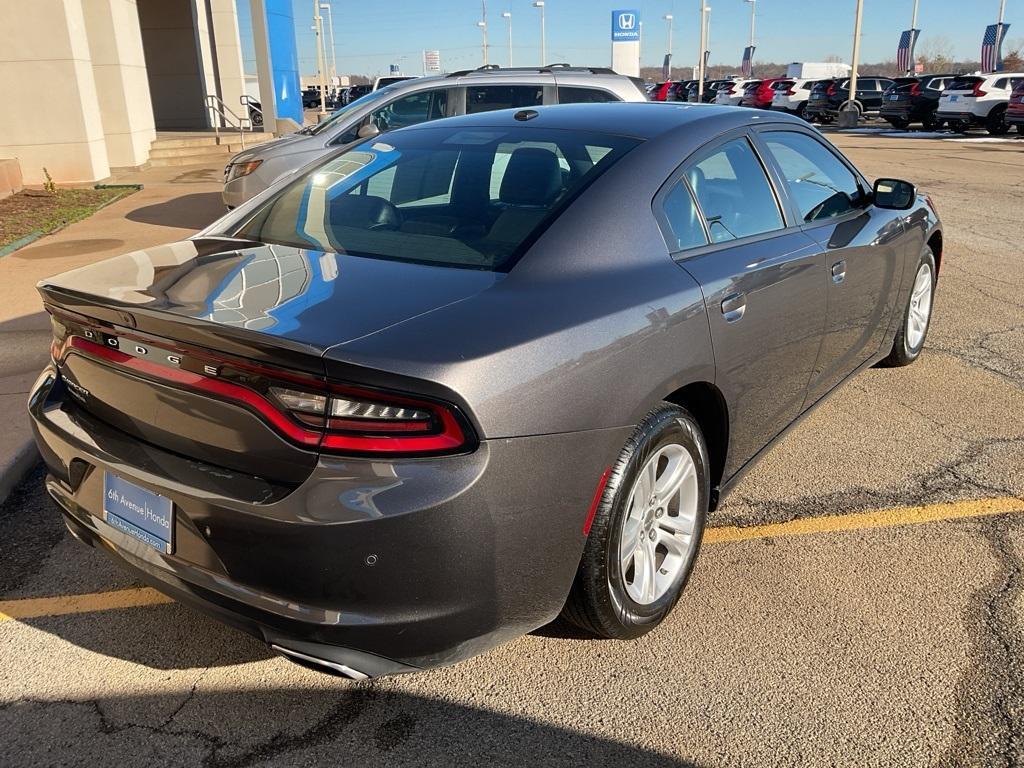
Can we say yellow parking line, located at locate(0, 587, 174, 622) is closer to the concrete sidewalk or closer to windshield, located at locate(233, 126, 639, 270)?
the concrete sidewalk

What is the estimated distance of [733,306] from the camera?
9.59 feet

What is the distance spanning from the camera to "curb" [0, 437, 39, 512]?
383 centimetres

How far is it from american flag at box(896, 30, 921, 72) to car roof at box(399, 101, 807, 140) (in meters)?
60.1

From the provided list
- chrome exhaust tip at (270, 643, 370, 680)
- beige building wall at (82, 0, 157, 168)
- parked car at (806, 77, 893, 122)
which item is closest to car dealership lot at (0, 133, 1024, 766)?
chrome exhaust tip at (270, 643, 370, 680)

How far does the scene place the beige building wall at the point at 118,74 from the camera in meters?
15.8

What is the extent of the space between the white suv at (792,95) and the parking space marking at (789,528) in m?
Result: 37.4

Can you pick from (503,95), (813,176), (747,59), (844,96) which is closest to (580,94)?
(503,95)

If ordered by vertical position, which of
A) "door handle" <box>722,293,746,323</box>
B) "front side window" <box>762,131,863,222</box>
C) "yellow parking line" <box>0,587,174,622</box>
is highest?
"front side window" <box>762,131,863,222</box>

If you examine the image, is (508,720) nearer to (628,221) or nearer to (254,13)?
(628,221)

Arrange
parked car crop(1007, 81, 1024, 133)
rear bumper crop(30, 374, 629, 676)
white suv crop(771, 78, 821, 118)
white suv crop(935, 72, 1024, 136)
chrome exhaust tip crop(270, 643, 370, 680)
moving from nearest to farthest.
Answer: rear bumper crop(30, 374, 629, 676), chrome exhaust tip crop(270, 643, 370, 680), parked car crop(1007, 81, 1024, 133), white suv crop(935, 72, 1024, 136), white suv crop(771, 78, 821, 118)

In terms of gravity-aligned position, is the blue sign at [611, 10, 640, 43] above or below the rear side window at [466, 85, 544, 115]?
above

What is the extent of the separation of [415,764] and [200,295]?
1.40 m

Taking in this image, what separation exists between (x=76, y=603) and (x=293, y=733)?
45.1 inches

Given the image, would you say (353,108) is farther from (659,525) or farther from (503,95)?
(659,525)
